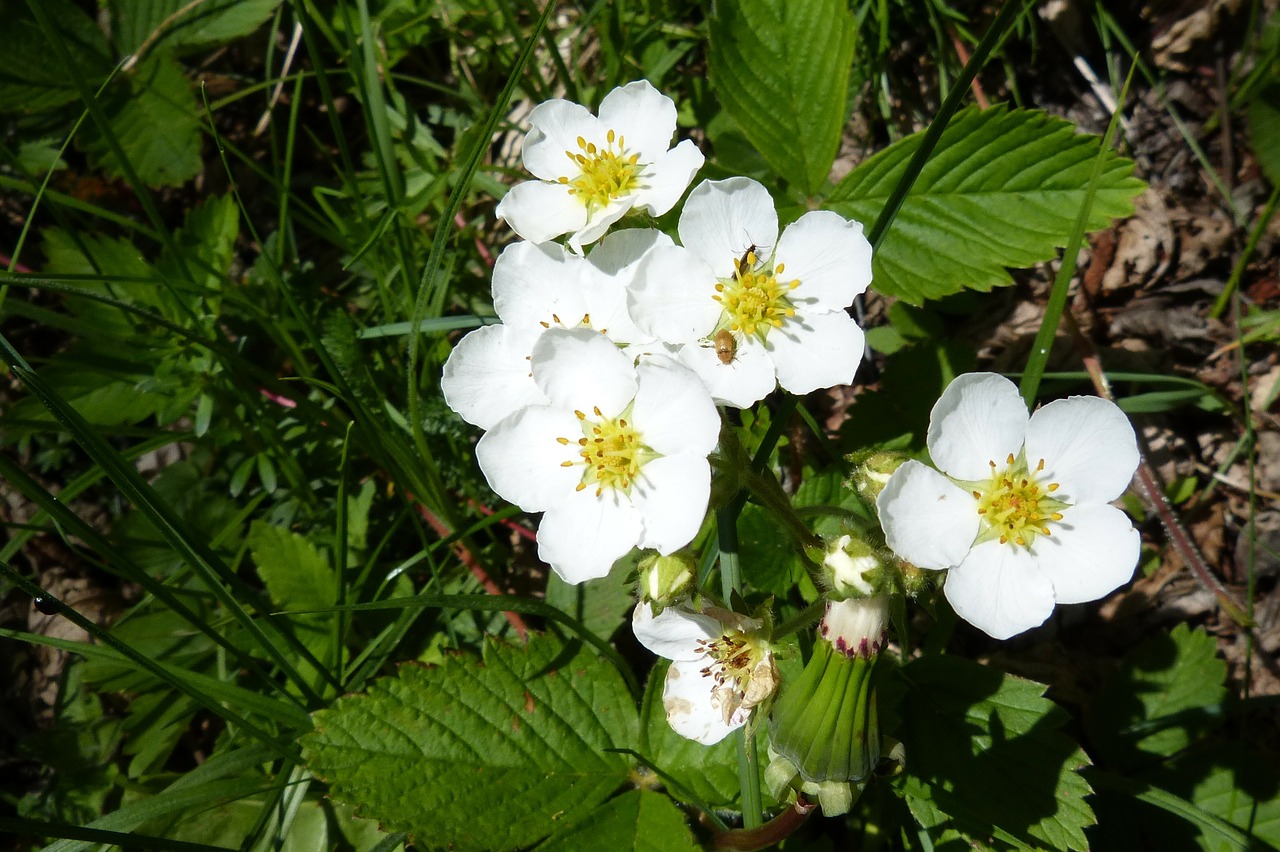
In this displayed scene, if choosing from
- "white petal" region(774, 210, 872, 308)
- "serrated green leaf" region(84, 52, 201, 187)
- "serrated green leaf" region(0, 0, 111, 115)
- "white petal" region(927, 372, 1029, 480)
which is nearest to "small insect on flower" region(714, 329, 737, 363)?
"white petal" region(774, 210, 872, 308)

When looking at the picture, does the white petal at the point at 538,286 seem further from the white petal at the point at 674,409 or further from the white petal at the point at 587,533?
the white petal at the point at 587,533

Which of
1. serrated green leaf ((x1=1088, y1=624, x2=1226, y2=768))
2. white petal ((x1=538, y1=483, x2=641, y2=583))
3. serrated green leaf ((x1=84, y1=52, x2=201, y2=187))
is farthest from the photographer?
serrated green leaf ((x1=84, y1=52, x2=201, y2=187))

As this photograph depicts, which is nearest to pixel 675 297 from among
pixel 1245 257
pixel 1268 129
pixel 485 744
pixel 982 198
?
pixel 982 198

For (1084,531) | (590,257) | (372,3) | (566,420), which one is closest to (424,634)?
(566,420)

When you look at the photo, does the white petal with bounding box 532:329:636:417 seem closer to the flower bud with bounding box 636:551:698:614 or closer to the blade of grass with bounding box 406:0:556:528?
the flower bud with bounding box 636:551:698:614

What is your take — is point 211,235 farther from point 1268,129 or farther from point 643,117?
point 1268,129

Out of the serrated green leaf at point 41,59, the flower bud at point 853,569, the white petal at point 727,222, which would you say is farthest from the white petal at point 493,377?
the serrated green leaf at point 41,59

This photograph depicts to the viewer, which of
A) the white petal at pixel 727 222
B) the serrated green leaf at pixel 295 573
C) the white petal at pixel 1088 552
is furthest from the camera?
the serrated green leaf at pixel 295 573

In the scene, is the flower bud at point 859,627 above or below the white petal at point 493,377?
below
